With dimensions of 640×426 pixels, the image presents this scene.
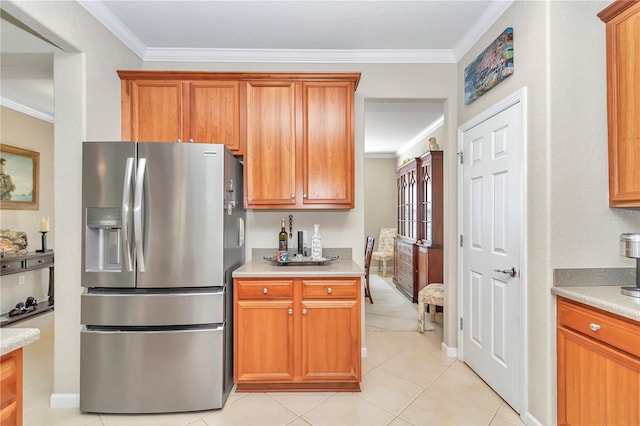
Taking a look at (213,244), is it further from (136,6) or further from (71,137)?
(136,6)

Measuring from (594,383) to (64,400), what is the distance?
126 inches

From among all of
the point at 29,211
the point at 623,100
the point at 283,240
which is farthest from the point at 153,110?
the point at 623,100

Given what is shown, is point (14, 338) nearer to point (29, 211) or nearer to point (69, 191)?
point (69, 191)

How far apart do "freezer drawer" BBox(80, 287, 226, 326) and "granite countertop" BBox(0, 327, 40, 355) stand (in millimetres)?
1073

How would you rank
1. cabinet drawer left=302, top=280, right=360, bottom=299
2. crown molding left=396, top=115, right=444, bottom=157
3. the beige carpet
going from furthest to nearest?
crown molding left=396, top=115, right=444, bottom=157
the beige carpet
cabinet drawer left=302, top=280, right=360, bottom=299

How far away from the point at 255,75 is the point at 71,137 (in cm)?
141

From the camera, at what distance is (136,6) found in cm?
242

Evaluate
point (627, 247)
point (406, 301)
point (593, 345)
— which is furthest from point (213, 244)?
point (406, 301)

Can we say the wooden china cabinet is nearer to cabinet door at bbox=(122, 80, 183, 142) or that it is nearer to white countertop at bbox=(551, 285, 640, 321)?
white countertop at bbox=(551, 285, 640, 321)

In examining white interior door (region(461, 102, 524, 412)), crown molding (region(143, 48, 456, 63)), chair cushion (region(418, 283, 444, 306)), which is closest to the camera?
white interior door (region(461, 102, 524, 412))

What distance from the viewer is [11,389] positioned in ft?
3.41

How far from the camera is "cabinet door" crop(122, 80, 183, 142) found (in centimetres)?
273

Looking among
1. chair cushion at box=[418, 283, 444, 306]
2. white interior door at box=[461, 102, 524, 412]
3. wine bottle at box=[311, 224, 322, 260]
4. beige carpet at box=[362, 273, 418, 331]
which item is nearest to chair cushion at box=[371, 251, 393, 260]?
beige carpet at box=[362, 273, 418, 331]

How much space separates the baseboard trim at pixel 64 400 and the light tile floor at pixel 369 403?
1.7 inches
